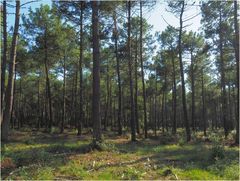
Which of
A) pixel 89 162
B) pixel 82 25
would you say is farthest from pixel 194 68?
pixel 89 162

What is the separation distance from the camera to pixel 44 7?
30484 millimetres

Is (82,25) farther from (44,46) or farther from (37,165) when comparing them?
(37,165)

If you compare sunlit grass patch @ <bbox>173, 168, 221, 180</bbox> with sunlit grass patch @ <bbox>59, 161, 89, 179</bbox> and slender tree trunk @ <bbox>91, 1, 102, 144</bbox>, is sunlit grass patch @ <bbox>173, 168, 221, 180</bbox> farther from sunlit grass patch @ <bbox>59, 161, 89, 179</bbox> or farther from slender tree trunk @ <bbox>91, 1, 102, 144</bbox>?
slender tree trunk @ <bbox>91, 1, 102, 144</bbox>

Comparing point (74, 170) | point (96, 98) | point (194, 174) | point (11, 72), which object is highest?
point (11, 72)

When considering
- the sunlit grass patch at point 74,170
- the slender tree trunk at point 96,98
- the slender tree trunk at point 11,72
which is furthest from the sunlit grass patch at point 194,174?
the slender tree trunk at point 11,72

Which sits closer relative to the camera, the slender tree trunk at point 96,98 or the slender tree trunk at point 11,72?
the slender tree trunk at point 96,98

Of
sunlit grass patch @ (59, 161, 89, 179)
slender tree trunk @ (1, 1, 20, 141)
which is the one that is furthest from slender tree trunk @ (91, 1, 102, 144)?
slender tree trunk @ (1, 1, 20, 141)

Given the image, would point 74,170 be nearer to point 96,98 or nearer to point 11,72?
point 96,98

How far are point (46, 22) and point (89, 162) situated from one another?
75.0 feet

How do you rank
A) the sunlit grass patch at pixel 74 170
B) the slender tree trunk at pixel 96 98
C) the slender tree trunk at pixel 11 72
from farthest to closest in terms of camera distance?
the slender tree trunk at pixel 11 72 < the slender tree trunk at pixel 96 98 < the sunlit grass patch at pixel 74 170

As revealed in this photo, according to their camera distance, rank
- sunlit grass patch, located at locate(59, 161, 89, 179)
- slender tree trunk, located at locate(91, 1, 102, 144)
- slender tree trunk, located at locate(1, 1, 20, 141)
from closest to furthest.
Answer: sunlit grass patch, located at locate(59, 161, 89, 179)
slender tree trunk, located at locate(91, 1, 102, 144)
slender tree trunk, located at locate(1, 1, 20, 141)

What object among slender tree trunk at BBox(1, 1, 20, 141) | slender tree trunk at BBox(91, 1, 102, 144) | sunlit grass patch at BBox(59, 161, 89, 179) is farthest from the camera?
slender tree trunk at BBox(1, 1, 20, 141)

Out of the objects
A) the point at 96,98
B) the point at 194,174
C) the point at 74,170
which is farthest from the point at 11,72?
the point at 194,174

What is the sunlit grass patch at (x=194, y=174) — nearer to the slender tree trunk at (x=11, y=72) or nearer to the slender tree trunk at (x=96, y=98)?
the slender tree trunk at (x=96, y=98)
